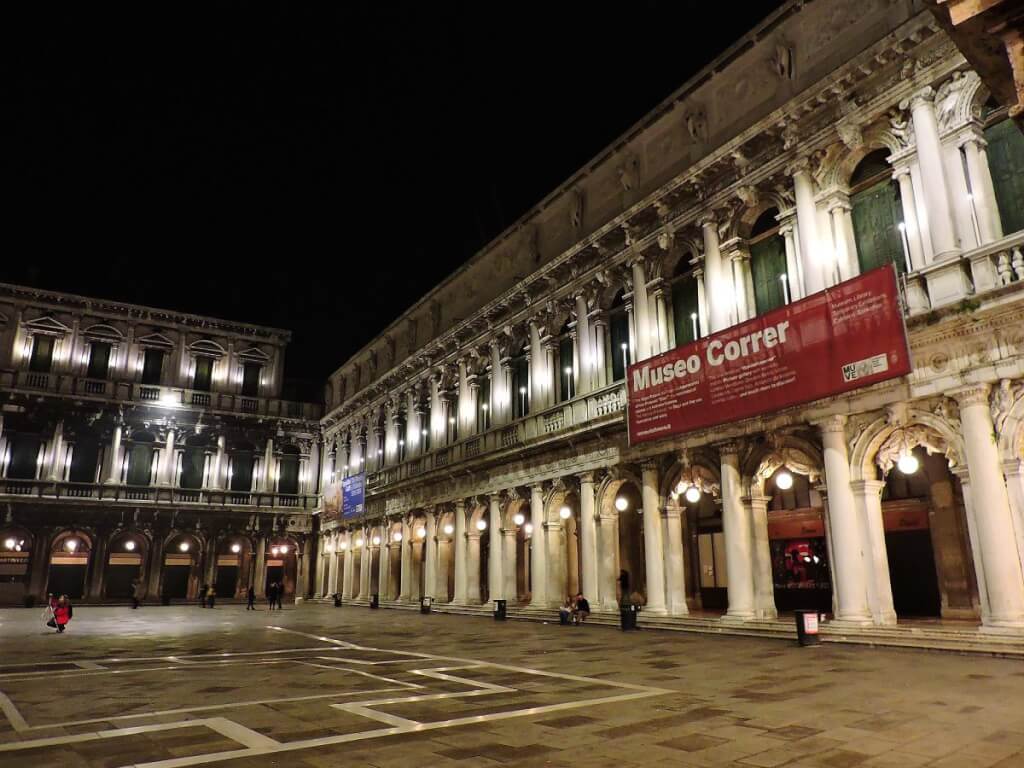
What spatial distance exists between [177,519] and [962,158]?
42.5m

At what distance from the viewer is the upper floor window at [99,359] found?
4341cm

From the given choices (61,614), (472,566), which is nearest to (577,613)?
(472,566)

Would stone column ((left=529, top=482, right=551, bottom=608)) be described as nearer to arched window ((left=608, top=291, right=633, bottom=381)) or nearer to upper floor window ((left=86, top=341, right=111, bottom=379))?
arched window ((left=608, top=291, right=633, bottom=381))

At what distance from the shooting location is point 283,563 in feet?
154

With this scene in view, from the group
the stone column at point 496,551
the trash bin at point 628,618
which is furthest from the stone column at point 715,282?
the stone column at point 496,551

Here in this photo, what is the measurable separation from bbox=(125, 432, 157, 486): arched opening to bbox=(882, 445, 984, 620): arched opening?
39673 mm

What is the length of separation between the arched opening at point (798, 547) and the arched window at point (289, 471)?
34.5m

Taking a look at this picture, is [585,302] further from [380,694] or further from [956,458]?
[380,694]

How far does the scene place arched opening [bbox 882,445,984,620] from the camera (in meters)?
16.6

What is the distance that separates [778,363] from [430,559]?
20096 mm

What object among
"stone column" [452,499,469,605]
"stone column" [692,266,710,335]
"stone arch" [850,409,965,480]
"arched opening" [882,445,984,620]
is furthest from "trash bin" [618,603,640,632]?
"stone column" [452,499,469,605]

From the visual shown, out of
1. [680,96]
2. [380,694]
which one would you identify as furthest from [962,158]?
[380,694]

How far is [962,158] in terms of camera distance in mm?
14250

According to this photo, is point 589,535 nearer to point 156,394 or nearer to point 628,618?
point 628,618
